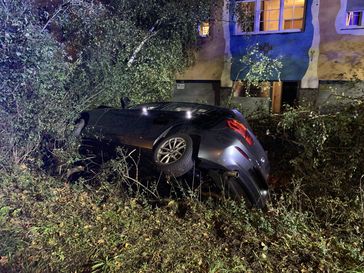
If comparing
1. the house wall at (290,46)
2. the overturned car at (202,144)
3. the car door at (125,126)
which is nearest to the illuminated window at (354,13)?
the house wall at (290,46)

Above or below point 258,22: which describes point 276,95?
below

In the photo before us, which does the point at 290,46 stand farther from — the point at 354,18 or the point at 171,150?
the point at 171,150

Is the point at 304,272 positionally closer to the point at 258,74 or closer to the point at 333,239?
the point at 333,239

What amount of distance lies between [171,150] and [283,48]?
8.00 m

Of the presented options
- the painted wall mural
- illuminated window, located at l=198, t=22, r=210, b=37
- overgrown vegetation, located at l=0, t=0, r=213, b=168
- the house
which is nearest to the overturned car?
overgrown vegetation, located at l=0, t=0, r=213, b=168

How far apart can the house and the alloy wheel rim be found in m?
5.45

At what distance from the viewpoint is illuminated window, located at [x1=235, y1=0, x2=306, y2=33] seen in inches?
394

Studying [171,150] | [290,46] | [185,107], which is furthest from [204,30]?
[171,150]

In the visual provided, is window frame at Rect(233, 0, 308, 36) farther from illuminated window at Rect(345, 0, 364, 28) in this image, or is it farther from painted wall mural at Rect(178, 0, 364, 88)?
illuminated window at Rect(345, 0, 364, 28)

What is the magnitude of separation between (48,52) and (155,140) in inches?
80.1

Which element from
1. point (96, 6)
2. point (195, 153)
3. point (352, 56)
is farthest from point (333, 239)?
point (352, 56)

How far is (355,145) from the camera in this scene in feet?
12.1

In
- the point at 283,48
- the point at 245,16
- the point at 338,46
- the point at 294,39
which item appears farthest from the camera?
the point at 245,16

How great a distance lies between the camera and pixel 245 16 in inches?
411
